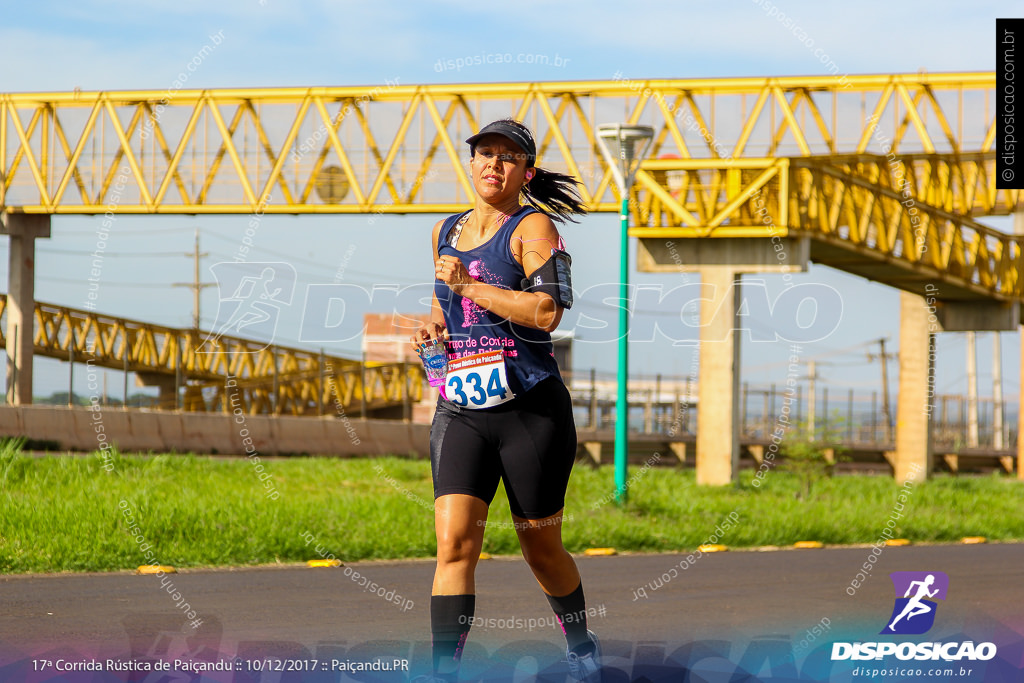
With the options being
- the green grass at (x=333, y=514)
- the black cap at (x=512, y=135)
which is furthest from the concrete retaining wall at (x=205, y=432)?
the black cap at (x=512, y=135)

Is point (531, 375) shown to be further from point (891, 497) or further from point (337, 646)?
point (891, 497)

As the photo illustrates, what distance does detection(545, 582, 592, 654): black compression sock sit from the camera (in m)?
5.20

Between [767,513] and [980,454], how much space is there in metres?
27.0

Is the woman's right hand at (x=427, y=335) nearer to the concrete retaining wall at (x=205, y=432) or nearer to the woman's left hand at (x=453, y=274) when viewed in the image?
the woman's left hand at (x=453, y=274)

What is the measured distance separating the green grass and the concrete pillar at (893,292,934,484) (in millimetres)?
4935

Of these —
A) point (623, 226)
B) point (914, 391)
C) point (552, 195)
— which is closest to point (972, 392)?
point (914, 391)

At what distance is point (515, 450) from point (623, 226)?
10.3 m

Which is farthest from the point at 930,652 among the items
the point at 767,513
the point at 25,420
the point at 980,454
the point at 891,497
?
the point at 980,454

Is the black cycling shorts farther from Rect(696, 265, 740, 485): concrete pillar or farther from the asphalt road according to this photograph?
Rect(696, 265, 740, 485): concrete pillar

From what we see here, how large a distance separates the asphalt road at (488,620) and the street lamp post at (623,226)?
3801 millimetres

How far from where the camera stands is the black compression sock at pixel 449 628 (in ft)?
15.7

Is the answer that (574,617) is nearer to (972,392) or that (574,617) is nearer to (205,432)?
(205,432)

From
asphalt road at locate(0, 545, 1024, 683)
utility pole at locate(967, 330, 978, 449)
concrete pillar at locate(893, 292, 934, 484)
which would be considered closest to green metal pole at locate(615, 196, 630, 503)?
asphalt road at locate(0, 545, 1024, 683)

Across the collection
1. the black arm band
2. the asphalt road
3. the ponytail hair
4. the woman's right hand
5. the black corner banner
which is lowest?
the asphalt road
